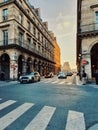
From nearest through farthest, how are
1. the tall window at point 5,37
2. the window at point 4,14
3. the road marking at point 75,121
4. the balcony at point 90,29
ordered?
the road marking at point 75,121 < the balcony at point 90,29 < the tall window at point 5,37 < the window at point 4,14

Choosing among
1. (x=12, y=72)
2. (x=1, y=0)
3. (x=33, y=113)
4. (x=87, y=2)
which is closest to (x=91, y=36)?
Answer: (x=87, y=2)

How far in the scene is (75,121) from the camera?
17.8 feet

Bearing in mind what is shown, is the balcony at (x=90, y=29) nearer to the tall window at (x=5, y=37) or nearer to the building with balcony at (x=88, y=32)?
the building with balcony at (x=88, y=32)

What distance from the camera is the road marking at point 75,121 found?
4.86m

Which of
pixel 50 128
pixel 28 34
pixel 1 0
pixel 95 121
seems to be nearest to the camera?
pixel 50 128

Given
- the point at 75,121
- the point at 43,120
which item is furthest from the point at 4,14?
the point at 75,121

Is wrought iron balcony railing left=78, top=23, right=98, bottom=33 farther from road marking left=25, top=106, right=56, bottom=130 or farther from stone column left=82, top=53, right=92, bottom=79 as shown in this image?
road marking left=25, top=106, right=56, bottom=130

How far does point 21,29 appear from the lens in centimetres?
3189

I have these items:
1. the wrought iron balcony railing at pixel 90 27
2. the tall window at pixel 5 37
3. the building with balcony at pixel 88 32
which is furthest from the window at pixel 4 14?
the wrought iron balcony railing at pixel 90 27

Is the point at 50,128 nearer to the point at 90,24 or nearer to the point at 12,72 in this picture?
the point at 90,24

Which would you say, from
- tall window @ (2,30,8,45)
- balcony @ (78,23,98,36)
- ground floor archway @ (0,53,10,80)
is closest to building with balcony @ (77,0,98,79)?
balcony @ (78,23,98,36)

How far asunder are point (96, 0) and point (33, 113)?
65.9 feet

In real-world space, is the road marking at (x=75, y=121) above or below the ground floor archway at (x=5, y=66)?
below

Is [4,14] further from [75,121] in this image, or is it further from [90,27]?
[75,121]
